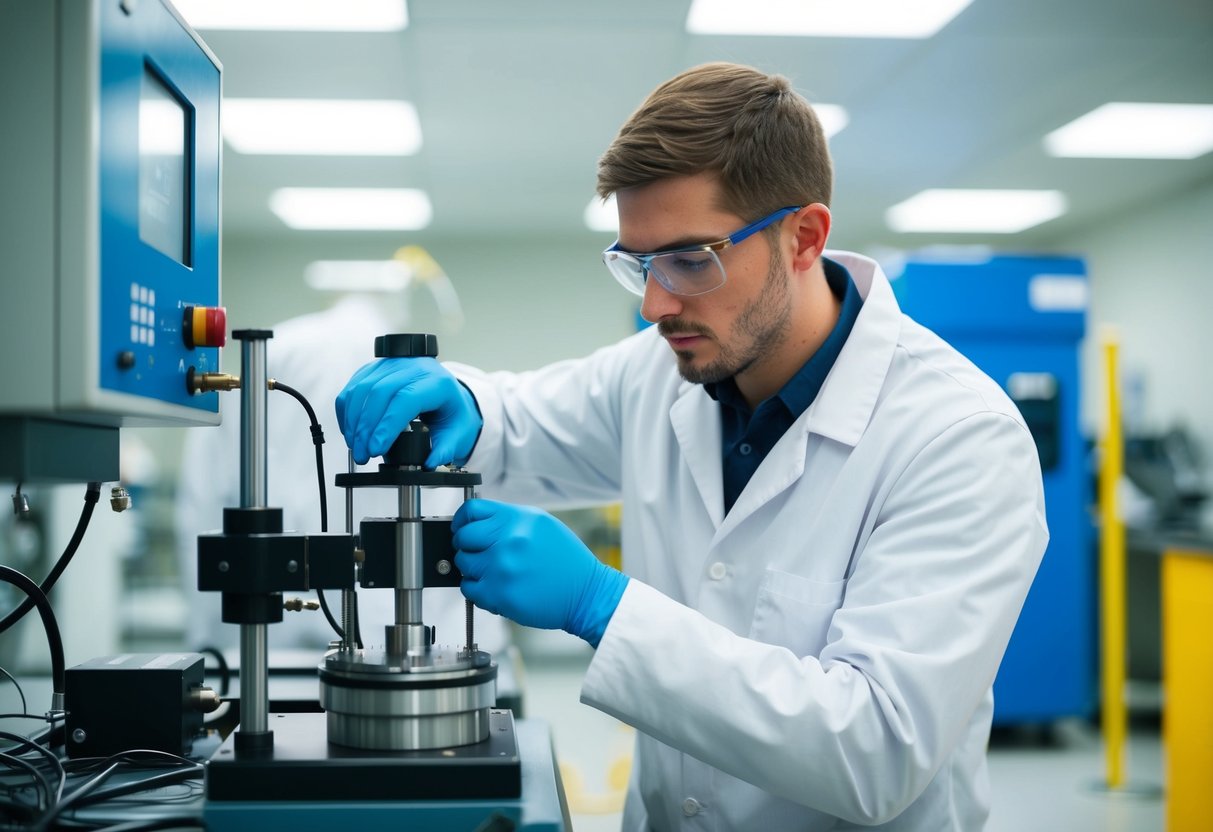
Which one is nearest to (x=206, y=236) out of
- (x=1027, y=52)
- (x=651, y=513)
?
(x=651, y=513)

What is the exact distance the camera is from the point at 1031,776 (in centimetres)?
348

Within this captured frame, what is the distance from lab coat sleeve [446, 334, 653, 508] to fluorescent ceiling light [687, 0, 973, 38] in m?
1.97

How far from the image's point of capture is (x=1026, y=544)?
967 millimetres

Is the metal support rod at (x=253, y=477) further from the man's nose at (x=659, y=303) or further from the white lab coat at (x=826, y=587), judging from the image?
the man's nose at (x=659, y=303)

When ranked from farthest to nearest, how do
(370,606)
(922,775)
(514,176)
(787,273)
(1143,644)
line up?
(514,176), (1143,644), (370,606), (787,273), (922,775)

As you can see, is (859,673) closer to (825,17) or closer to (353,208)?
(825,17)

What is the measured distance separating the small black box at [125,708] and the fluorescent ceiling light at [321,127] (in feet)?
11.0

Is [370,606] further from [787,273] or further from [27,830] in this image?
[27,830]

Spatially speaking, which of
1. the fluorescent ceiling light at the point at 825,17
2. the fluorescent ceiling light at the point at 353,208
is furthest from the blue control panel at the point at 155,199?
the fluorescent ceiling light at the point at 353,208

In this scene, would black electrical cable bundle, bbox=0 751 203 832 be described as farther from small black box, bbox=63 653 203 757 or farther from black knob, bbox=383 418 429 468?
black knob, bbox=383 418 429 468

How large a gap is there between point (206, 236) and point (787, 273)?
65 centimetres

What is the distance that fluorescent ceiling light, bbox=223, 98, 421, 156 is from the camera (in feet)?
12.9

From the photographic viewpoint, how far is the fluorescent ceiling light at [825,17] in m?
3.04

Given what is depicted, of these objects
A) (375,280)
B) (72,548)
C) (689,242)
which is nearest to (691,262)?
(689,242)
